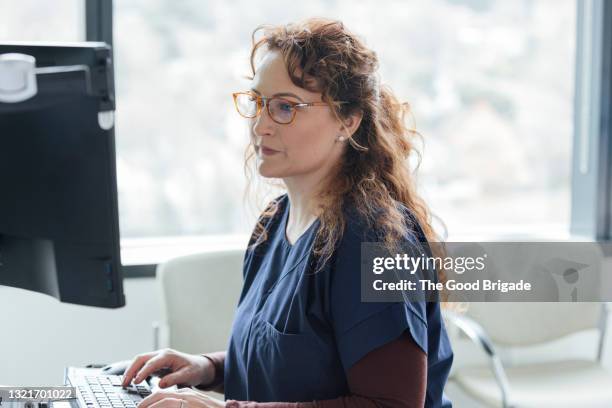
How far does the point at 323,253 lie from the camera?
1.41 m

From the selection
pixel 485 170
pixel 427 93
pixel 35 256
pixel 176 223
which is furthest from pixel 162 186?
pixel 35 256

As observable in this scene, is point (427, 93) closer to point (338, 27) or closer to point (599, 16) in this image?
point (599, 16)

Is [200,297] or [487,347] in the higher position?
[200,297]

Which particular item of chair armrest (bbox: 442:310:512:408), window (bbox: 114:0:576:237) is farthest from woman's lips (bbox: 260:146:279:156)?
window (bbox: 114:0:576:237)

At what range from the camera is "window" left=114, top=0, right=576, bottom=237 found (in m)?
2.95

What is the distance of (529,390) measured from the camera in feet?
8.60

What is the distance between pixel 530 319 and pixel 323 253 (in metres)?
1.69

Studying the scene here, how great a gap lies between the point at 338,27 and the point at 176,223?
1648 millimetres

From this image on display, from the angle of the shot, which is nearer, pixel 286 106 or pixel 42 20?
pixel 286 106

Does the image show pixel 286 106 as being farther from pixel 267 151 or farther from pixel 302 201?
pixel 302 201

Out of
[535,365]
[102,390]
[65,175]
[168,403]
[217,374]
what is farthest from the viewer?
[535,365]

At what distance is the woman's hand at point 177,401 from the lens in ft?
4.16

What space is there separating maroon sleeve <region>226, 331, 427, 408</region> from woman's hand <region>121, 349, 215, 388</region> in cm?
26

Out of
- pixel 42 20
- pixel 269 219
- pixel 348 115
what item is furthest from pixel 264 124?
pixel 42 20
